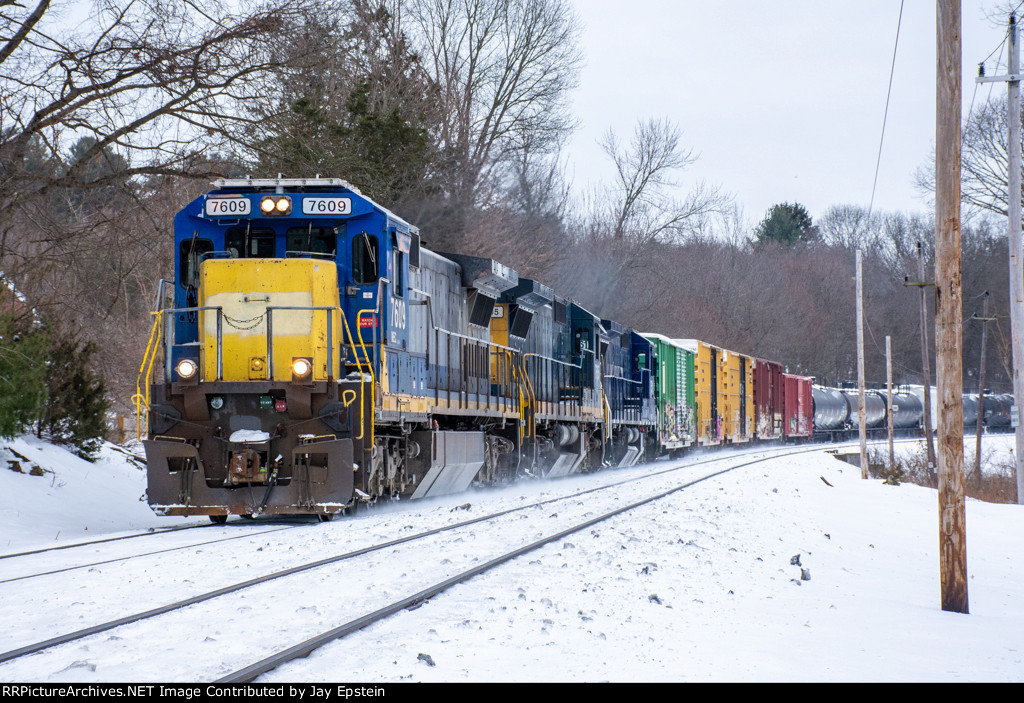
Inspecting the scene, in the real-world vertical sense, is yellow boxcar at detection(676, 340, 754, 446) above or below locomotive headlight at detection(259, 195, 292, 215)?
below

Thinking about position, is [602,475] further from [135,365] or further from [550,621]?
[550,621]

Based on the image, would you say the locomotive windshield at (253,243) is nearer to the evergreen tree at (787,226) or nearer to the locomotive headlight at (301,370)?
the locomotive headlight at (301,370)

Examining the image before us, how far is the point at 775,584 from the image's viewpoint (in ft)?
25.7

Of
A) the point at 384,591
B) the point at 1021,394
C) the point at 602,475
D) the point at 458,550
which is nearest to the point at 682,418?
the point at 602,475

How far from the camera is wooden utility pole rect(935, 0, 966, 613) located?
717 centimetres

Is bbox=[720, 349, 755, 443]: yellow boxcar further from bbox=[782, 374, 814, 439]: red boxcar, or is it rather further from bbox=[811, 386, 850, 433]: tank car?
bbox=[811, 386, 850, 433]: tank car

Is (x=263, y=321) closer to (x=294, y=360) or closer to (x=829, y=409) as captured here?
(x=294, y=360)

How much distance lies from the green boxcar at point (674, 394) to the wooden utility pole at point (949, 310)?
69.2 ft

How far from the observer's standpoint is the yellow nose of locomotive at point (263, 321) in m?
11.0

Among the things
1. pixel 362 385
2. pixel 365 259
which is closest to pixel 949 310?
pixel 362 385

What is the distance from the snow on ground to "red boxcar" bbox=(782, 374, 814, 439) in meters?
30.9

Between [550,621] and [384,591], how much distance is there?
56.1 inches

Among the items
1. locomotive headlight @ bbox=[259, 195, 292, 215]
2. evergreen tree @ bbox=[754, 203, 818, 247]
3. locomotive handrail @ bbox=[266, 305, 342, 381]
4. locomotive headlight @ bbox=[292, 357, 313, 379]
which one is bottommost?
locomotive headlight @ bbox=[292, 357, 313, 379]

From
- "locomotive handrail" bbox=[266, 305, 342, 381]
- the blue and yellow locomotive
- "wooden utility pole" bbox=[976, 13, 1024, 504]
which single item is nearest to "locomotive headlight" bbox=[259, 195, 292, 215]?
the blue and yellow locomotive
